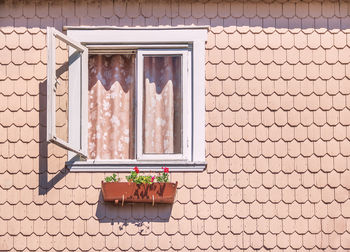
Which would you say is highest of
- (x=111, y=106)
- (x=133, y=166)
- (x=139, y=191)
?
(x=111, y=106)

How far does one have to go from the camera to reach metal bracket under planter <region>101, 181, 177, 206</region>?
23.8ft

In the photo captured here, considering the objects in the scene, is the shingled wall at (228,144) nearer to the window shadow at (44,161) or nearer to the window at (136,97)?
the window shadow at (44,161)

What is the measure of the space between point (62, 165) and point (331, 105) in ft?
9.71

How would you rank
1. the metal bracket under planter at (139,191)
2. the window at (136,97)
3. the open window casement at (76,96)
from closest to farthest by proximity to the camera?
the metal bracket under planter at (139,191)
the open window casement at (76,96)
the window at (136,97)

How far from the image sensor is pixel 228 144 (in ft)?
24.6

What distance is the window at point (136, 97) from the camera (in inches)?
296

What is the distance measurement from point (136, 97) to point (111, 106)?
30cm

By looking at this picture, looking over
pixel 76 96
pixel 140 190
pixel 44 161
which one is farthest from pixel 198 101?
pixel 44 161

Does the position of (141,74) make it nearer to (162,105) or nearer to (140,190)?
(162,105)

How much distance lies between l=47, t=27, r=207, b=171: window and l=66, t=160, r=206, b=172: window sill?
0.03 ft

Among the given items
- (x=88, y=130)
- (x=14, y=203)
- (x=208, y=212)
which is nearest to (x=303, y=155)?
(x=208, y=212)

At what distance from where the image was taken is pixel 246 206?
7.42m

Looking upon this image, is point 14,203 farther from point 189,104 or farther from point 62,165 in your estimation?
point 189,104

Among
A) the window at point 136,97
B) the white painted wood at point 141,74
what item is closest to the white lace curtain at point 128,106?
the window at point 136,97
